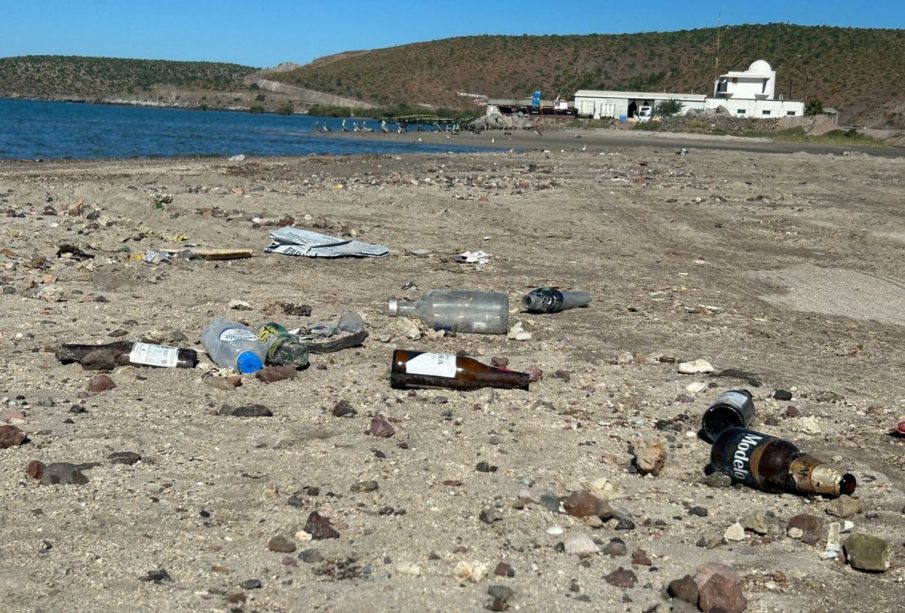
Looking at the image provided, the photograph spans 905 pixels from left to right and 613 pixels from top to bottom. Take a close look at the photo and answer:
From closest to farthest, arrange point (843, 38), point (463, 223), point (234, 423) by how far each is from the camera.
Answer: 1. point (234, 423)
2. point (463, 223)
3. point (843, 38)

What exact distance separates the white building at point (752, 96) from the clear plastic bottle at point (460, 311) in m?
60.6

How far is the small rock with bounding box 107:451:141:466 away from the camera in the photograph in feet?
11.4

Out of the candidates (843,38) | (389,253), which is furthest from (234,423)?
(843,38)

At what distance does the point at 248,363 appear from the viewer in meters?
4.64

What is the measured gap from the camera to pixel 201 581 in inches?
106

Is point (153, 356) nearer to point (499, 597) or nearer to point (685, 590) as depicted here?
point (499, 597)

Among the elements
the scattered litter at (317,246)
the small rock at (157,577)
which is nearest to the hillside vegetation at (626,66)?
the scattered litter at (317,246)

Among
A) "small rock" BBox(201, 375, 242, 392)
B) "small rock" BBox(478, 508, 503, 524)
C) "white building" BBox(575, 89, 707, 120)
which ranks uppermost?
"white building" BBox(575, 89, 707, 120)

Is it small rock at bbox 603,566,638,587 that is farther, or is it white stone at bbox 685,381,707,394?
white stone at bbox 685,381,707,394

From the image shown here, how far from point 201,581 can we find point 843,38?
333 feet

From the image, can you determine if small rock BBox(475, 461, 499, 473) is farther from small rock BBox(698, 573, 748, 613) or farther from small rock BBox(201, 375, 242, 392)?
small rock BBox(201, 375, 242, 392)

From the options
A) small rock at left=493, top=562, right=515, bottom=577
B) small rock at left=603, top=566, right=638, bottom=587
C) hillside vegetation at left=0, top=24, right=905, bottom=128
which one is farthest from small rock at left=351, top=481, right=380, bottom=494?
hillside vegetation at left=0, top=24, right=905, bottom=128

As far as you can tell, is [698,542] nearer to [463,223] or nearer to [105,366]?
[105,366]

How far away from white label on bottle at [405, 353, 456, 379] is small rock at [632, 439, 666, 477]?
3.66 feet
